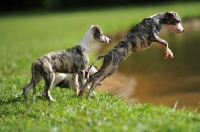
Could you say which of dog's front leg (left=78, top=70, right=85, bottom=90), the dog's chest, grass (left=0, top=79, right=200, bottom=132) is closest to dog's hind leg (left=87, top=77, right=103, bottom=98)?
grass (left=0, top=79, right=200, bottom=132)

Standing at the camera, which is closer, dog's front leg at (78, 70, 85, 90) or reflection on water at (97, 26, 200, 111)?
dog's front leg at (78, 70, 85, 90)

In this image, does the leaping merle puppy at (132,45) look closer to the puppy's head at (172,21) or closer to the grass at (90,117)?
the puppy's head at (172,21)

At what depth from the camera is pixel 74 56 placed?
8.13 meters

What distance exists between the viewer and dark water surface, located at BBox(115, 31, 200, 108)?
941 centimetres

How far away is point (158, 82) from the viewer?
11.2 metres

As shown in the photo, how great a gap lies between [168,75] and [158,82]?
763 mm

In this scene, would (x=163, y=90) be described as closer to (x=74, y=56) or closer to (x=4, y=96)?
(x=74, y=56)

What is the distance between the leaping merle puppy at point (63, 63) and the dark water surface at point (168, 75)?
1.91 meters

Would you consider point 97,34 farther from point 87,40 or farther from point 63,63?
point 63,63

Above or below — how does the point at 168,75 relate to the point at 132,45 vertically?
below

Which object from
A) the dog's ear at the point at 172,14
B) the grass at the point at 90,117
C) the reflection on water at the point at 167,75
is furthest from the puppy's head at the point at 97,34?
the reflection on water at the point at 167,75

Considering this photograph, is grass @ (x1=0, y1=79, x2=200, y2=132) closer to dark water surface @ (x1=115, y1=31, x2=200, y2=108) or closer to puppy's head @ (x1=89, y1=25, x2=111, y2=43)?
puppy's head @ (x1=89, y1=25, x2=111, y2=43)

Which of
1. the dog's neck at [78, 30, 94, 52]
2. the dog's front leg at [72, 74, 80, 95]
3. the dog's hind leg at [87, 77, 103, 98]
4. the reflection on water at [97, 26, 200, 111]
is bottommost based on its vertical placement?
the reflection on water at [97, 26, 200, 111]

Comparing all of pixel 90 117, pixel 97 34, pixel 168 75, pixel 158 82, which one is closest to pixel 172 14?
pixel 97 34
